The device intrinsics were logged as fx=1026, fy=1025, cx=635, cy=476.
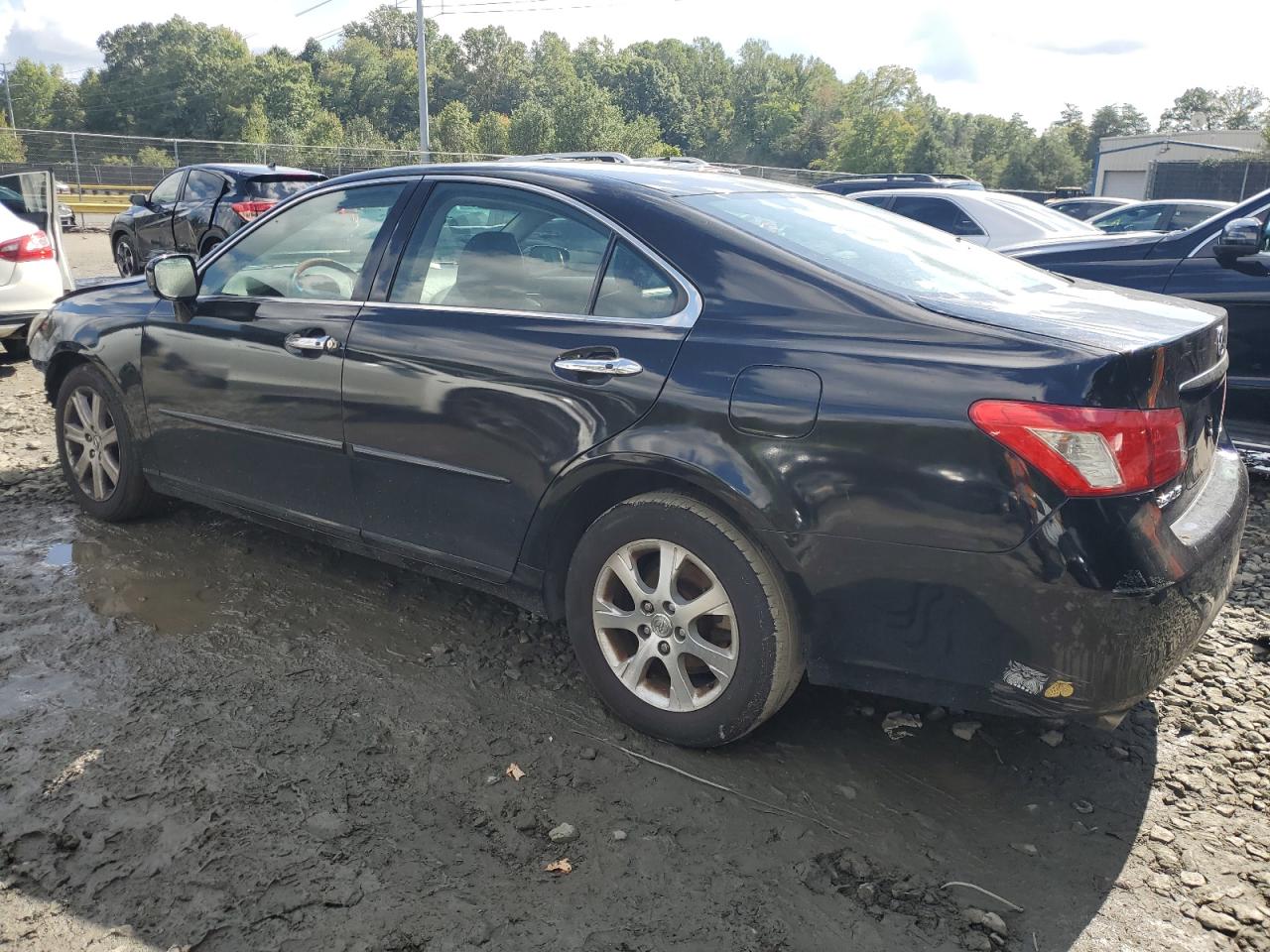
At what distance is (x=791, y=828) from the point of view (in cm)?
267

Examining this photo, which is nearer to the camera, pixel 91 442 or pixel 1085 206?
pixel 91 442

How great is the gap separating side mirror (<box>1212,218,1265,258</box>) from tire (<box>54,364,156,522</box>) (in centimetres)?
552

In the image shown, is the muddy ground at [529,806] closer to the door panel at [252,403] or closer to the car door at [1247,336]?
the door panel at [252,403]

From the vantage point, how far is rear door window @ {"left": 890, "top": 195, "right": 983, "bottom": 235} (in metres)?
9.65

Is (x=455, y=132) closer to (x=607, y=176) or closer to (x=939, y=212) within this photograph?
(x=939, y=212)

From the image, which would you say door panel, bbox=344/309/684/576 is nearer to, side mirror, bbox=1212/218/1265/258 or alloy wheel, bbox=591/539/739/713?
alloy wheel, bbox=591/539/739/713

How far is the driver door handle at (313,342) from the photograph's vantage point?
3.59 metres

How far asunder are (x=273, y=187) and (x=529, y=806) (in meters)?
11.8

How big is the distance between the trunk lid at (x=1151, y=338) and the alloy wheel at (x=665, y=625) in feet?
3.21

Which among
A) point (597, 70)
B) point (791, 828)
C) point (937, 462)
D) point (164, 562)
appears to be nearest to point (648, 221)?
point (937, 462)

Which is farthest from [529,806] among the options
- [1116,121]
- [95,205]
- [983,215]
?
[1116,121]

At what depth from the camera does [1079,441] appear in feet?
7.68

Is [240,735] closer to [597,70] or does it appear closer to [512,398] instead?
[512,398]

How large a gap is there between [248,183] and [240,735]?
11.2 meters
